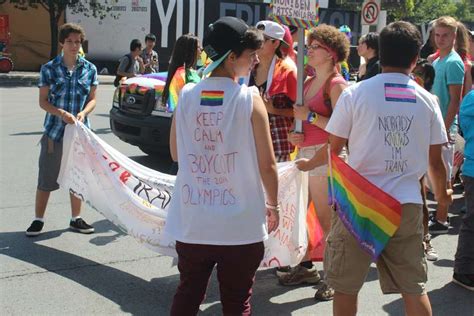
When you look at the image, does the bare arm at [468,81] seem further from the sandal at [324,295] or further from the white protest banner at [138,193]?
the sandal at [324,295]

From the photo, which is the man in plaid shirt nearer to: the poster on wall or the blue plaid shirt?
the blue plaid shirt

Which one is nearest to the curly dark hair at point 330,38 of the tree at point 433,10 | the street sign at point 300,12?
the street sign at point 300,12

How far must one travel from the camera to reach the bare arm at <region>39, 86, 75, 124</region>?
17.9ft

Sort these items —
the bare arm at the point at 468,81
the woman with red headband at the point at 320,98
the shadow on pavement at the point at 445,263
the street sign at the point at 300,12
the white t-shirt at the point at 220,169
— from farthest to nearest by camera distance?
the bare arm at the point at 468,81
the shadow on pavement at the point at 445,263
the woman with red headband at the point at 320,98
the street sign at the point at 300,12
the white t-shirt at the point at 220,169

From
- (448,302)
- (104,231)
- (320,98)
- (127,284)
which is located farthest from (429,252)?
(104,231)

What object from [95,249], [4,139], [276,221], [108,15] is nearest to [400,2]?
[4,139]

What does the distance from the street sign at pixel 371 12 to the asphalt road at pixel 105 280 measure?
24.7 ft

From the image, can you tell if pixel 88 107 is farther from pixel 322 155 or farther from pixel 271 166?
pixel 271 166

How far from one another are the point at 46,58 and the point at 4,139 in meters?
21.2

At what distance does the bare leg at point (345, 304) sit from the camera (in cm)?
326

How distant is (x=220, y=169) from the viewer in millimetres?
3016

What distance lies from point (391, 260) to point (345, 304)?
32 cm

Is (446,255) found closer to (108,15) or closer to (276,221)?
(276,221)

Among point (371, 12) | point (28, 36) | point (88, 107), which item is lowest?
point (28, 36)
